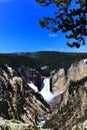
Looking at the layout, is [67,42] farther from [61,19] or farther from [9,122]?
[9,122]

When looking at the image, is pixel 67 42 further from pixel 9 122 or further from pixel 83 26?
pixel 9 122

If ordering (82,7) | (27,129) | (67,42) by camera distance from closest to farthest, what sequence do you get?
(27,129)
(82,7)
(67,42)

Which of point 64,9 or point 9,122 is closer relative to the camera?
point 9,122

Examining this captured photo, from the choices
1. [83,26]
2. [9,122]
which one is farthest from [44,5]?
[9,122]

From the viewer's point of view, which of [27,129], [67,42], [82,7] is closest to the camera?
[27,129]

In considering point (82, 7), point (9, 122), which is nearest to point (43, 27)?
point (82, 7)

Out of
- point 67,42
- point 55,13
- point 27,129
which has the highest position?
point 55,13

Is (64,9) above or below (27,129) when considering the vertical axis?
above

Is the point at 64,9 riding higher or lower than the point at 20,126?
higher

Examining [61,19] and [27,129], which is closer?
[27,129]
